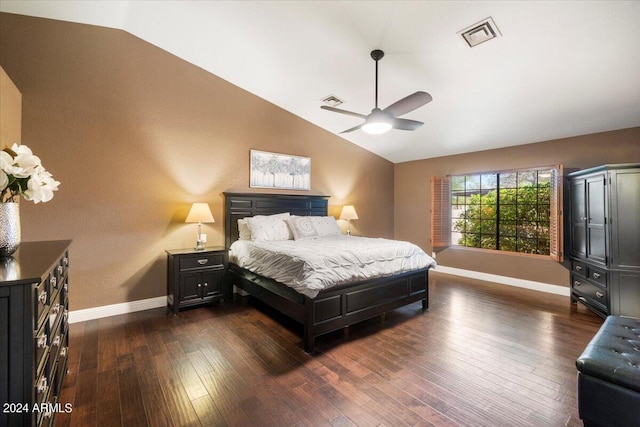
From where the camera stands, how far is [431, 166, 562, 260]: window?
4703 mm

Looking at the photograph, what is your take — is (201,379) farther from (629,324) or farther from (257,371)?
(629,324)

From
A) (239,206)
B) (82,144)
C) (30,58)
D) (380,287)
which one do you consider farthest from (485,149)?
(30,58)

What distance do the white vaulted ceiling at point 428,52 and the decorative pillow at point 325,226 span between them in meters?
1.84

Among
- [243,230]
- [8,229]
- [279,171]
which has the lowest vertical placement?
[243,230]

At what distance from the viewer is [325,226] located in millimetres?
4652

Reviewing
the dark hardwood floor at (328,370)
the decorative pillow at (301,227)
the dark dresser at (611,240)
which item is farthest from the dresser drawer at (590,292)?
the decorative pillow at (301,227)

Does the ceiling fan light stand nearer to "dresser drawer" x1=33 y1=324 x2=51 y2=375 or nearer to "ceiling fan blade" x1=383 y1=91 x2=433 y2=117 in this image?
"ceiling fan blade" x1=383 y1=91 x2=433 y2=117

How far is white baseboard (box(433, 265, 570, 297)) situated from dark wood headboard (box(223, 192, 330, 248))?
9.39ft

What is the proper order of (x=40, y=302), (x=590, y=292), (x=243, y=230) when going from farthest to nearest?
1. (x=243, y=230)
2. (x=590, y=292)
3. (x=40, y=302)

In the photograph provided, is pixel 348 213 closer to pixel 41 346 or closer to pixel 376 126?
pixel 376 126

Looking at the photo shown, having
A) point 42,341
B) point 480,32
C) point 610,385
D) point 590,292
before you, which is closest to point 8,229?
point 42,341

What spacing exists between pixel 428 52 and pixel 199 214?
3.32 meters

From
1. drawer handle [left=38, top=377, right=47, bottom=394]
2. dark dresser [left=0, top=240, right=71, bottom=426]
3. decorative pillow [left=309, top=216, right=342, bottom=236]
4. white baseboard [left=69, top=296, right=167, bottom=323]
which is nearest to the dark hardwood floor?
white baseboard [left=69, top=296, right=167, bottom=323]

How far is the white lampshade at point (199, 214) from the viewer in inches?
146
